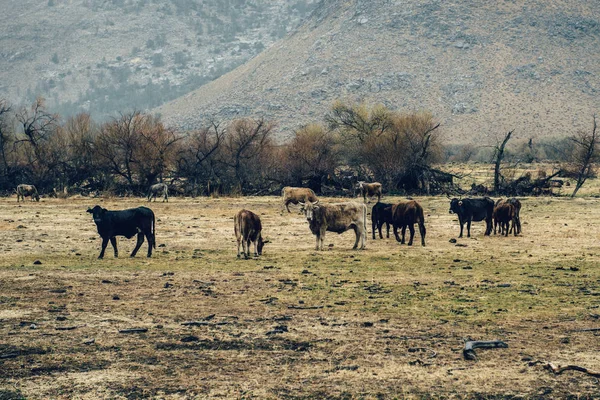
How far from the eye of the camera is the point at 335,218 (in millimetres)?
23984

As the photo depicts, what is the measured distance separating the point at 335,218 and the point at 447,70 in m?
113

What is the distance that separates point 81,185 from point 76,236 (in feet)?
93.7

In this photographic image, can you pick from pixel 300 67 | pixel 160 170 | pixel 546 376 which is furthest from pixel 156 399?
pixel 300 67

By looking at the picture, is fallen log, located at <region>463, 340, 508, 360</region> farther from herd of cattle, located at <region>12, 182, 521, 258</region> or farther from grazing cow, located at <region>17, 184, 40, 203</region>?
grazing cow, located at <region>17, 184, 40, 203</region>

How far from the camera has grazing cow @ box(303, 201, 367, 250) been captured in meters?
23.8

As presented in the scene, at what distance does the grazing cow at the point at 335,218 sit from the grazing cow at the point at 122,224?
456cm

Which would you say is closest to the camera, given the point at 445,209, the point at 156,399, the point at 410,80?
the point at 156,399

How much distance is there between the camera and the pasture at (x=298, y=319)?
10.3 m

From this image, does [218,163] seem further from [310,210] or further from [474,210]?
[310,210]

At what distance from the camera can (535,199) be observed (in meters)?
44.5

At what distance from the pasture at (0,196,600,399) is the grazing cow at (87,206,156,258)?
54 centimetres

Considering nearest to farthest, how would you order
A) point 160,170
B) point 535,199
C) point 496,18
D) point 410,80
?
point 535,199 → point 160,170 → point 410,80 → point 496,18

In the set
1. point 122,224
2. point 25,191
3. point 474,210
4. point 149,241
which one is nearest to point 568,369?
point 149,241

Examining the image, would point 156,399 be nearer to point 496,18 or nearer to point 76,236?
point 76,236
